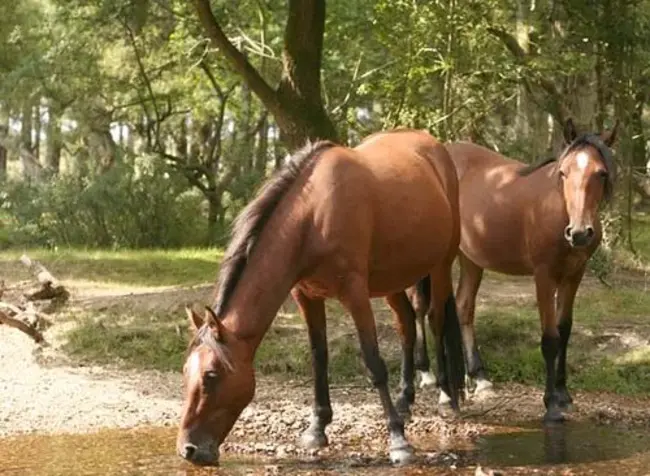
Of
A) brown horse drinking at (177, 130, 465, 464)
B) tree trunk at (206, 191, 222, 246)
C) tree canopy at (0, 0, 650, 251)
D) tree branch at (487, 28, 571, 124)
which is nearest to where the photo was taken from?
brown horse drinking at (177, 130, 465, 464)

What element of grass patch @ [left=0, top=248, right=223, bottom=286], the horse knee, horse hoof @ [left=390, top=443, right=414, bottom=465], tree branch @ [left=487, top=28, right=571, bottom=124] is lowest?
grass patch @ [left=0, top=248, right=223, bottom=286]

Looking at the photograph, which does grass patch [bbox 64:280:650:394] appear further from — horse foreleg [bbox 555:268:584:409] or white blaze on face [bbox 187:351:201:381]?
white blaze on face [bbox 187:351:201:381]

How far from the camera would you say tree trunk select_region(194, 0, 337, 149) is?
42.1 feet

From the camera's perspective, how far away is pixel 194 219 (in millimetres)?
19969

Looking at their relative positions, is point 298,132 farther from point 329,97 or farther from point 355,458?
point 329,97

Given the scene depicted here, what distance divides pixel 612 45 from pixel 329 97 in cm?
988

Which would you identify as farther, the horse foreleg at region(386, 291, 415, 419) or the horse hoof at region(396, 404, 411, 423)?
the horse foreleg at region(386, 291, 415, 419)

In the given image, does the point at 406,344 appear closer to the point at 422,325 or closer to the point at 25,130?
→ the point at 422,325

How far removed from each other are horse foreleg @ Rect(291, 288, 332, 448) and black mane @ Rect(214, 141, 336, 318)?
800 millimetres

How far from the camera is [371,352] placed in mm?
6570

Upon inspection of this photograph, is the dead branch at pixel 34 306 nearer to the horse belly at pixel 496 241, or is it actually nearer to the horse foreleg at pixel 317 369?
the horse foreleg at pixel 317 369

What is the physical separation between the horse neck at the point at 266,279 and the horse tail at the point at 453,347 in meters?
2.19

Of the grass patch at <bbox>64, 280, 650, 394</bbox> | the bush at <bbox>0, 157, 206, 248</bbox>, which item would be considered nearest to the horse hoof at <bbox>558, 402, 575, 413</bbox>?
the grass patch at <bbox>64, 280, 650, 394</bbox>

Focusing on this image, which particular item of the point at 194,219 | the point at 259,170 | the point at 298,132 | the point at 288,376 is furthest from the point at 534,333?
the point at 259,170
